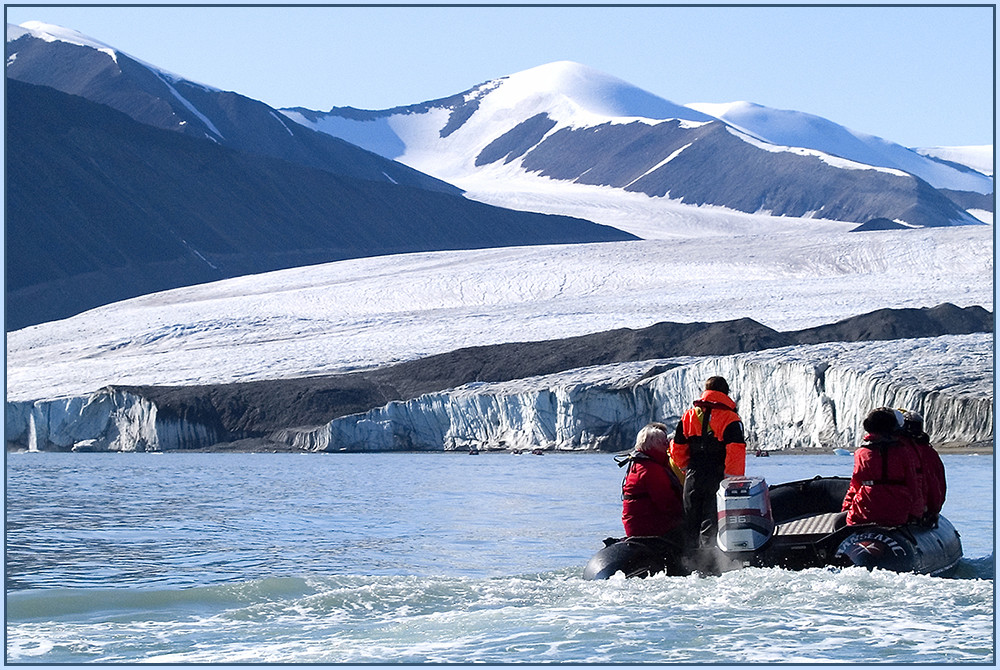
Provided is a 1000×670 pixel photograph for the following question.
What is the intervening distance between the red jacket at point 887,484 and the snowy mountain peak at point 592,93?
167223 mm

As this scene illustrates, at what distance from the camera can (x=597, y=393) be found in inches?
1184

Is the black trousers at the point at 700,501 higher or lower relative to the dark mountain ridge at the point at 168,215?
lower

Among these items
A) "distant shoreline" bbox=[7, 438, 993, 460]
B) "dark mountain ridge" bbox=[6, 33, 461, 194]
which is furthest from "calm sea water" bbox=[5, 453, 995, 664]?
"dark mountain ridge" bbox=[6, 33, 461, 194]

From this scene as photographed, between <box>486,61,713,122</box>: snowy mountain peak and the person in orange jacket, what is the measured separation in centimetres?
16734

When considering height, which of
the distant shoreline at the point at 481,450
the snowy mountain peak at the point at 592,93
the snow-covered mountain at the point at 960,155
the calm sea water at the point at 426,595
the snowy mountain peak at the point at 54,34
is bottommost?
the calm sea water at the point at 426,595

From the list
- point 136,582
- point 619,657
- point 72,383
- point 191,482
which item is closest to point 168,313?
point 72,383

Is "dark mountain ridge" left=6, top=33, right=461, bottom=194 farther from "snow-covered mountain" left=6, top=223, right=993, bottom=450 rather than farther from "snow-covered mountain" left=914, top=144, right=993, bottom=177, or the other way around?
"snow-covered mountain" left=914, top=144, right=993, bottom=177

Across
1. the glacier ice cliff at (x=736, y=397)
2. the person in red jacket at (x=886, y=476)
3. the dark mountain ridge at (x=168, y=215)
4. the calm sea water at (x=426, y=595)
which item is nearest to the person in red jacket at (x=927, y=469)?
the person in red jacket at (x=886, y=476)

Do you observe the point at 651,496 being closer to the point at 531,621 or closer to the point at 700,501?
the point at 700,501

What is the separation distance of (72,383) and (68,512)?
2834cm

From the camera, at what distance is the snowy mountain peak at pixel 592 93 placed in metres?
176

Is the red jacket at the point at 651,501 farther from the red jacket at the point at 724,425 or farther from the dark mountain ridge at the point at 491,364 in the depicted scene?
the dark mountain ridge at the point at 491,364

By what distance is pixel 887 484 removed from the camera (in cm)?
727

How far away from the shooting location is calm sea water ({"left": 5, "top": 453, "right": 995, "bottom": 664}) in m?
5.62
